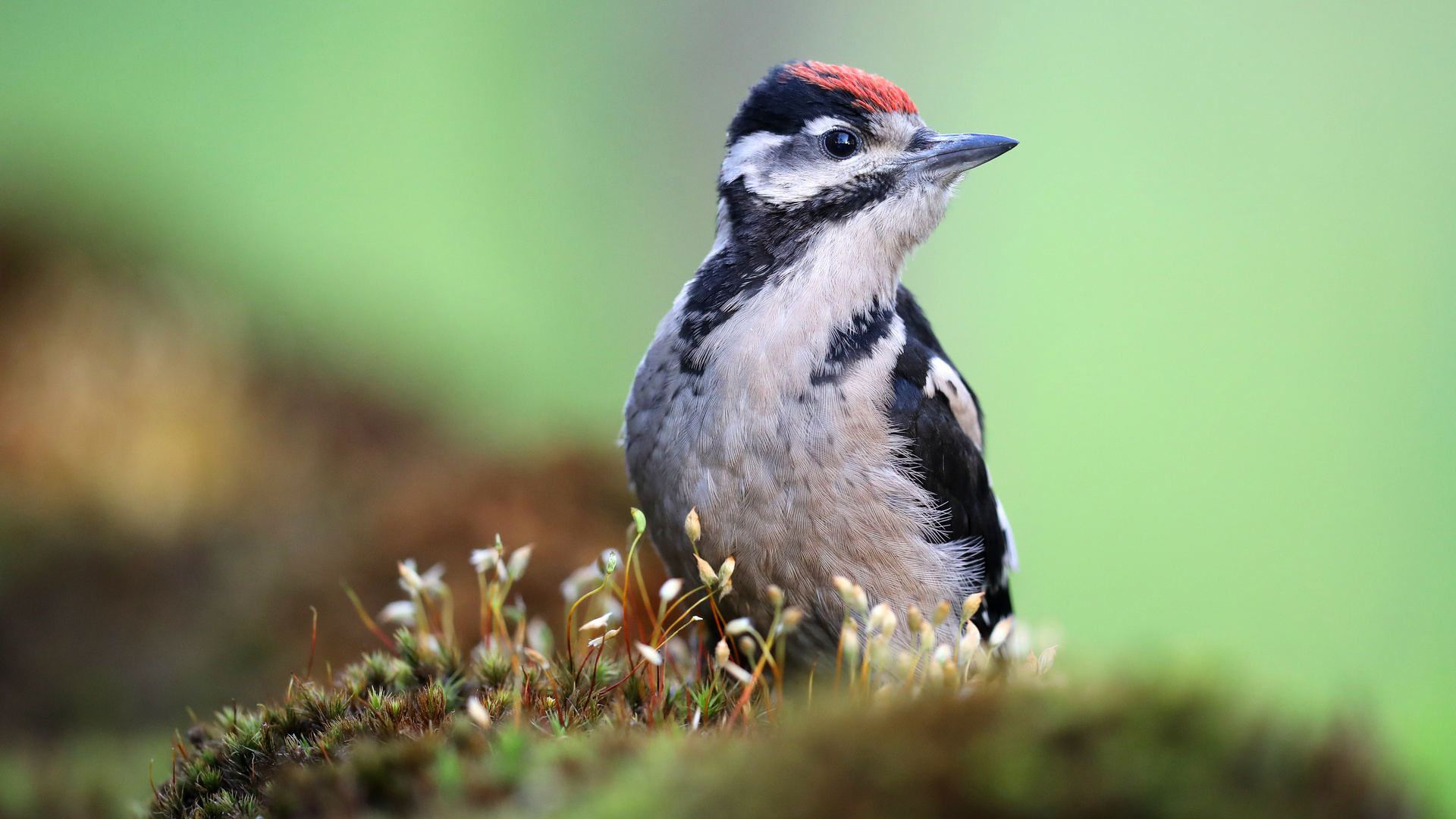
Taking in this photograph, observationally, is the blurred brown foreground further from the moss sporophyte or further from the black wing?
the black wing

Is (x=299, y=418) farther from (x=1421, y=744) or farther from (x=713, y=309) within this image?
(x=1421, y=744)

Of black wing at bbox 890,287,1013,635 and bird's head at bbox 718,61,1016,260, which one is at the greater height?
bird's head at bbox 718,61,1016,260

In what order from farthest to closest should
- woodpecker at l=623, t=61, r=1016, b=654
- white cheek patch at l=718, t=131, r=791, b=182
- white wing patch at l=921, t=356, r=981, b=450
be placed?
white cheek patch at l=718, t=131, r=791, b=182 < white wing patch at l=921, t=356, r=981, b=450 < woodpecker at l=623, t=61, r=1016, b=654

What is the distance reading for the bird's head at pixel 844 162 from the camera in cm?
315

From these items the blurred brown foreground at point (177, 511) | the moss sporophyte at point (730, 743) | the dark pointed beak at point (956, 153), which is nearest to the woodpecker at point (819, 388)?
the dark pointed beak at point (956, 153)

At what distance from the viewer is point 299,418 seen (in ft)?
19.8

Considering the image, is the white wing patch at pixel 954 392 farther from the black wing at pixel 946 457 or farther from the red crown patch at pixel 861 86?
the red crown patch at pixel 861 86

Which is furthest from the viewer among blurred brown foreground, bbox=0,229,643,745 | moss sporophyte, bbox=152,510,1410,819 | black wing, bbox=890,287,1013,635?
blurred brown foreground, bbox=0,229,643,745

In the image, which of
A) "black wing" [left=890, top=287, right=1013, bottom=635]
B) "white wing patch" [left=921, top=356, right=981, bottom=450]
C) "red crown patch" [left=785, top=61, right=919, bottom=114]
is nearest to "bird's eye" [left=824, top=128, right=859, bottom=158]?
"red crown patch" [left=785, top=61, right=919, bottom=114]

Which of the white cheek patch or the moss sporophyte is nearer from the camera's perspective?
the moss sporophyte

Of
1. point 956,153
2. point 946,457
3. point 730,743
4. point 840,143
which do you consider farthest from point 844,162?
point 730,743

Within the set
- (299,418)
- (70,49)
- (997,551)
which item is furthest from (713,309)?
(70,49)

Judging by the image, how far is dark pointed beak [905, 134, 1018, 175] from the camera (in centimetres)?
316

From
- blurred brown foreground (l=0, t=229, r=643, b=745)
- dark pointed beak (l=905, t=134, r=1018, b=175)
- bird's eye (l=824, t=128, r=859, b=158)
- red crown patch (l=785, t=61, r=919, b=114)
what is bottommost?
blurred brown foreground (l=0, t=229, r=643, b=745)
